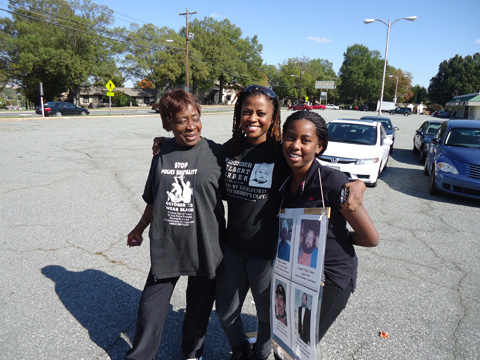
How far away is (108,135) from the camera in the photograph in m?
14.4

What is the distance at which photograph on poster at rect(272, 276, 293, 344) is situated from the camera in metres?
1.68

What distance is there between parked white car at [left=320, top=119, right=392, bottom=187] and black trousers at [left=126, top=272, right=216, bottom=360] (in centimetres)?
572

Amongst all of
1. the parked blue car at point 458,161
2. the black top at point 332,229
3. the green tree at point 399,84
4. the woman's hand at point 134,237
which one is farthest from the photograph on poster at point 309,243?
the green tree at point 399,84

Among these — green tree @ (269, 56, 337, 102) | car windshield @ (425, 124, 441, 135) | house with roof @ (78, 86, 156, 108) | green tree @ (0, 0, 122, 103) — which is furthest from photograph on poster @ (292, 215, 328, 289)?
green tree @ (269, 56, 337, 102)

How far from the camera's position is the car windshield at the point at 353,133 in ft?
27.6

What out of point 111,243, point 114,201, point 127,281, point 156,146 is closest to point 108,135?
point 114,201

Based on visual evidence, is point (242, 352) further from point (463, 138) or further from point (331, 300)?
point (463, 138)

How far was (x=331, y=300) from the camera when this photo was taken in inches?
66.1

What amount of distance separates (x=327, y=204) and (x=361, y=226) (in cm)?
19

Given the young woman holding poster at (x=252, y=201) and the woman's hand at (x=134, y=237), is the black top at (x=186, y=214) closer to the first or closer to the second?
the young woman holding poster at (x=252, y=201)

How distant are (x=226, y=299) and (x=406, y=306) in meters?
1.96

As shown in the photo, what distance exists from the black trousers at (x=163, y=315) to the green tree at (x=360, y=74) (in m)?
103

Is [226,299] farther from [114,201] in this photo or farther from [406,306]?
[114,201]

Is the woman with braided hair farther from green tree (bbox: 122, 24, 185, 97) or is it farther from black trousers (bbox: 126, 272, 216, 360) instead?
green tree (bbox: 122, 24, 185, 97)
